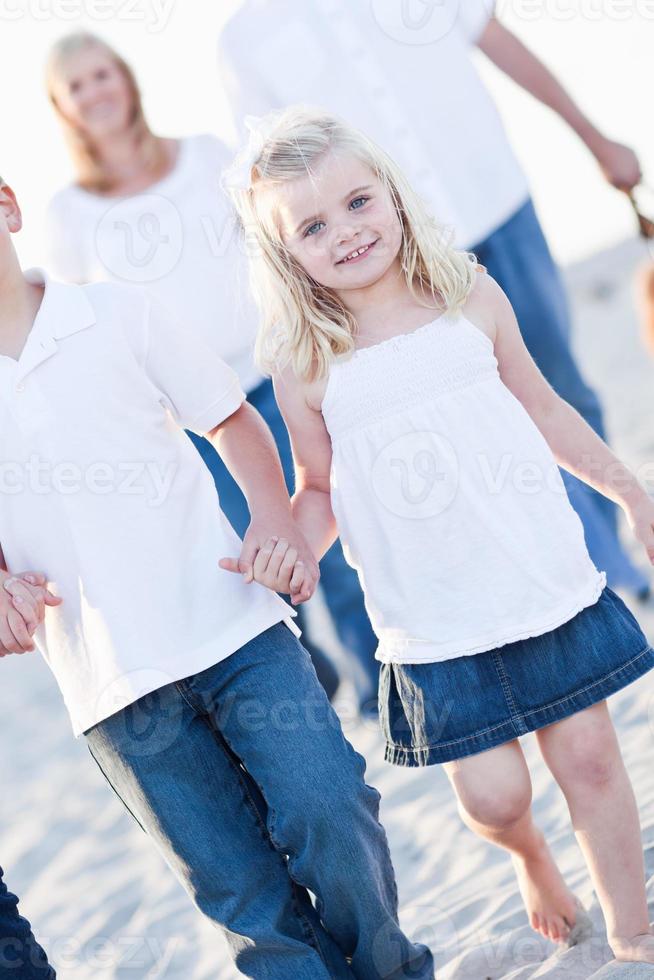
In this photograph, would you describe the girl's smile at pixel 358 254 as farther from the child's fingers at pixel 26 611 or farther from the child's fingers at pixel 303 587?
the child's fingers at pixel 26 611

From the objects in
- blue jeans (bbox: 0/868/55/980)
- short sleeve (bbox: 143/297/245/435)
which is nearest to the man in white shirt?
short sleeve (bbox: 143/297/245/435)

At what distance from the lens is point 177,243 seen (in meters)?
2.99

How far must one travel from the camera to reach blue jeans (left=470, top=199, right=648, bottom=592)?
10.8 ft

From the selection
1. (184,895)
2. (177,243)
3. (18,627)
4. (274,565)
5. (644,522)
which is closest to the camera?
(18,627)

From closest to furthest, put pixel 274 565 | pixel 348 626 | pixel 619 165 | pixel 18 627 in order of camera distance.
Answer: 1. pixel 18 627
2. pixel 274 565
3. pixel 619 165
4. pixel 348 626

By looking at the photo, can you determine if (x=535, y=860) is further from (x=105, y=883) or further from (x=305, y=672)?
(x=105, y=883)

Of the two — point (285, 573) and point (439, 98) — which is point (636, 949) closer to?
point (285, 573)

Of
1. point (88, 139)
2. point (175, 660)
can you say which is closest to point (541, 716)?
point (175, 660)

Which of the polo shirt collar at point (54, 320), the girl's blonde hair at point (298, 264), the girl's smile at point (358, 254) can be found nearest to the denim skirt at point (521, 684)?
the girl's blonde hair at point (298, 264)

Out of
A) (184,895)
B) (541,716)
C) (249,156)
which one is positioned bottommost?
(184,895)

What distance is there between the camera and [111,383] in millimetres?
1894

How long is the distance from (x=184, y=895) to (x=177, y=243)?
64.7 inches

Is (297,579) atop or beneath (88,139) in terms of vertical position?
beneath

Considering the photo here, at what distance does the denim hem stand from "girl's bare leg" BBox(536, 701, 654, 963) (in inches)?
0.9
